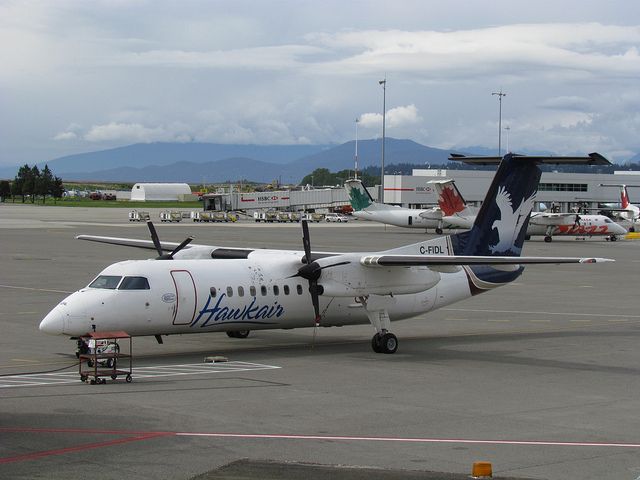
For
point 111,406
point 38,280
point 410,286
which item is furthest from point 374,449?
point 38,280

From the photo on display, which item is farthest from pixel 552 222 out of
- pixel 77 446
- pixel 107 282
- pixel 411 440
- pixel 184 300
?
pixel 77 446

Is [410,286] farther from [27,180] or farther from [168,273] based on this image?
[27,180]

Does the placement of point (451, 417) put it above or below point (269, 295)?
below

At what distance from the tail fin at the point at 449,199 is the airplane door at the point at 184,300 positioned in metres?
61.9

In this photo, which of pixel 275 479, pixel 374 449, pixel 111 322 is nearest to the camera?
pixel 275 479

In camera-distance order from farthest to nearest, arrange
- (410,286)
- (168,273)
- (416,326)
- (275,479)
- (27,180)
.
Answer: (27,180)
(416,326)
(410,286)
(168,273)
(275,479)

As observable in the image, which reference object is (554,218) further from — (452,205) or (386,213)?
(386,213)

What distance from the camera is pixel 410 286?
83.1ft

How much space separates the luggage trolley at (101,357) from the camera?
19.7m

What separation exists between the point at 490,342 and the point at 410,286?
12.5 feet

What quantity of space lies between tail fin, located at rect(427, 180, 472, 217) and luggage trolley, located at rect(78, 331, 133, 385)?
64.1 meters

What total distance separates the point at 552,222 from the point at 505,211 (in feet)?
182

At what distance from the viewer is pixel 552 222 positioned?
81.5 m

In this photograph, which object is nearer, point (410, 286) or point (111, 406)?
point (111, 406)
